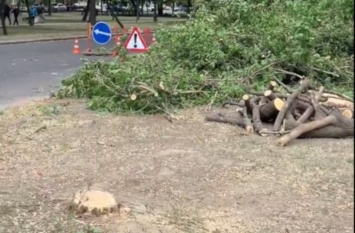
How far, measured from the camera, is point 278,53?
1048cm

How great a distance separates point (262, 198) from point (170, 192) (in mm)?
805

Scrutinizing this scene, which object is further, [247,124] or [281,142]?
[247,124]

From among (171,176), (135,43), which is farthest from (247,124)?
(135,43)

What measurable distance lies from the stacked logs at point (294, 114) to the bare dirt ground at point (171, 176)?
6.1 inches

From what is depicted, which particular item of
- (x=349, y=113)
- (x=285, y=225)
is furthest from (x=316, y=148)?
(x=285, y=225)

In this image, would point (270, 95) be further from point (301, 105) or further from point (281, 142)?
point (281, 142)

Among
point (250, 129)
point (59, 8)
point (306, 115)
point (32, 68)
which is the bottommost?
point (59, 8)

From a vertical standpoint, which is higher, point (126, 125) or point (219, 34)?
point (219, 34)

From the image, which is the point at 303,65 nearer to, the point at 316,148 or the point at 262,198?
the point at 316,148

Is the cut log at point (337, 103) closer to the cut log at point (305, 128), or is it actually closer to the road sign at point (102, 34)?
the cut log at point (305, 128)

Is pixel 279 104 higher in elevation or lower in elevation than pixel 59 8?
higher

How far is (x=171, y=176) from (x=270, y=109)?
2.45 metres

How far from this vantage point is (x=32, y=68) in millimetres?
17328

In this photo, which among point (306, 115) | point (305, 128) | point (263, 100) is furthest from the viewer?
point (263, 100)
